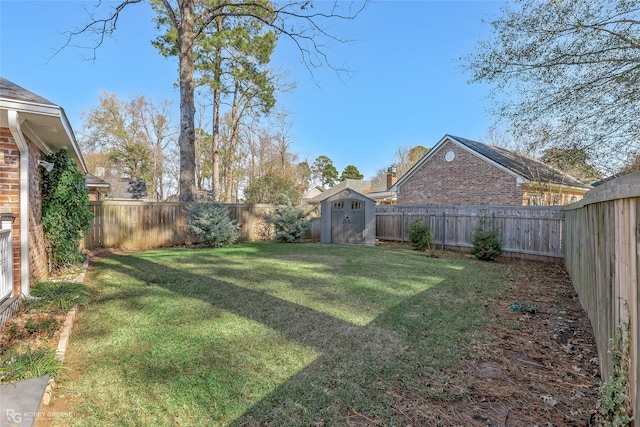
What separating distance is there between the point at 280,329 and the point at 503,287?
14.9 ft

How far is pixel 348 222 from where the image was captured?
1237cm

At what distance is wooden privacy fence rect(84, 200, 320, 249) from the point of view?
10086 millimetres

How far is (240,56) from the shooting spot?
675 inches

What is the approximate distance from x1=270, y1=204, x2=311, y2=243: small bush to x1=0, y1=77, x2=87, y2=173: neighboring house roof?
323 inches

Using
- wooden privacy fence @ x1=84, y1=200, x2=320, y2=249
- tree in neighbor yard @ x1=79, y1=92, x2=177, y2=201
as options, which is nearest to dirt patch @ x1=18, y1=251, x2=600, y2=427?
wooden privacy fence @ x1=84, y1=200, x2=320, y2=249

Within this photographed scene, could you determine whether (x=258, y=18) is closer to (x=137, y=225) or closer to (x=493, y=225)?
(x=137, y=225)

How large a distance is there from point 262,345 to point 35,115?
395 cm

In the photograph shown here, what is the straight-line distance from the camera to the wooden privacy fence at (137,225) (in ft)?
33.1

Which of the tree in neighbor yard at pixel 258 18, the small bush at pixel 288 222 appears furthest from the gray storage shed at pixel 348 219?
the tree in neighbor yard at pixel 258 18

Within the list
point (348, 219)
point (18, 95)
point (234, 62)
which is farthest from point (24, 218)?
point (234, 62)

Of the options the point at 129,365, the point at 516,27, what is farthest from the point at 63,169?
the point at 516,27

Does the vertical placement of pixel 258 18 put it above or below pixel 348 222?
above

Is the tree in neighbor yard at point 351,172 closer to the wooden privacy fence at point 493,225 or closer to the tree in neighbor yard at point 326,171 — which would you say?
the tree in neighbor yard at point 326,171

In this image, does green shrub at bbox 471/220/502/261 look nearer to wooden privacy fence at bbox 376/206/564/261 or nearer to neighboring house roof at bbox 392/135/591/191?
wooden privacy fence at bbox 376/206/564/261
